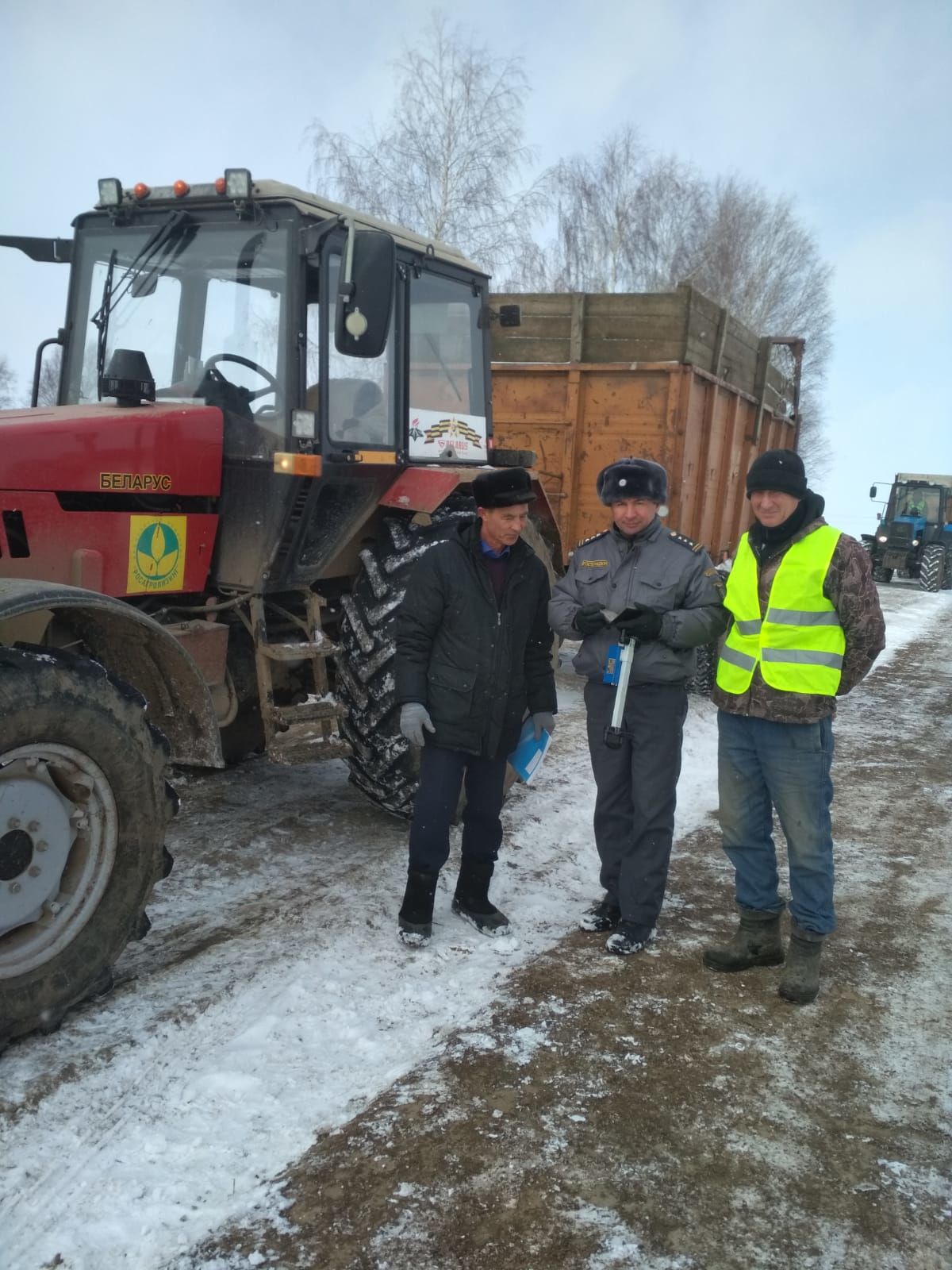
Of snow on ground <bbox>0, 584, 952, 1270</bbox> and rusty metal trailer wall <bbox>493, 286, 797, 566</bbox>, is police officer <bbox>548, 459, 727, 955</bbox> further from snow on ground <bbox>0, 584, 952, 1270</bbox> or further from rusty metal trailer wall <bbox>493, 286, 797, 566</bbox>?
rusty metal trailer wall <bbox>493, 286, 797, 566</bbox>

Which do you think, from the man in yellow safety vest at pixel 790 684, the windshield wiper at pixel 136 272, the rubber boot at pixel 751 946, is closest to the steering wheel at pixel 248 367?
the windshield wiper at pixel 136 272

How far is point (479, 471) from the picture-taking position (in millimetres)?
5059

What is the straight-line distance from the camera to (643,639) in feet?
12.1

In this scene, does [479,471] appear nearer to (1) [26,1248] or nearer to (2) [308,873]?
(2) [308,873]

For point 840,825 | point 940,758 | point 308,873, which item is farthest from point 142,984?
point 940,758

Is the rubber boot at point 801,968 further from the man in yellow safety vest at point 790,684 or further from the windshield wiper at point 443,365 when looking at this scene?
the windshield wiper at point 443,365

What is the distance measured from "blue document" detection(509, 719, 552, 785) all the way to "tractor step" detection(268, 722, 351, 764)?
84 cm

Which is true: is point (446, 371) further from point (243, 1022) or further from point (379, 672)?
point (243, 1022)

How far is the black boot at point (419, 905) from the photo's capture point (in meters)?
3.74

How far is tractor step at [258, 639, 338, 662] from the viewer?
436cm

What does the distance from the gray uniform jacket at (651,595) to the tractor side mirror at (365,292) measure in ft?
3.68

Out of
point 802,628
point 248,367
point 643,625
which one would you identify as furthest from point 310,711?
point 802,628

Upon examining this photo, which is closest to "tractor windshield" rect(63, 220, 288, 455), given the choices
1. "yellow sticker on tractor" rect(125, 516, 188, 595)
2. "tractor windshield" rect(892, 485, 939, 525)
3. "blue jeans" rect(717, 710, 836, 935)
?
"yellow sticker on tractor" rect(125, 516, 188, 595)

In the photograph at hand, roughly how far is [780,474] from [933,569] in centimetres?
2127
